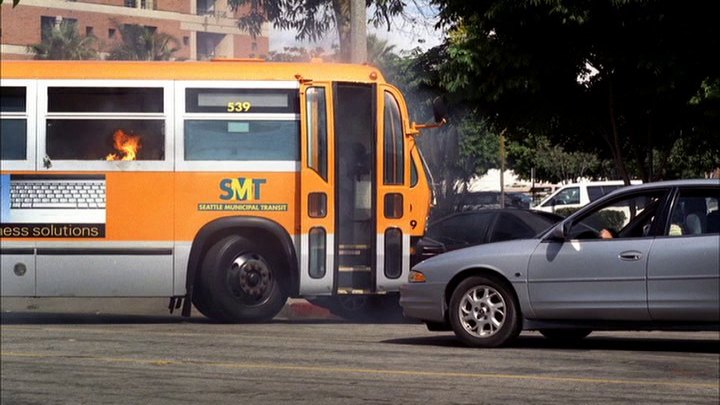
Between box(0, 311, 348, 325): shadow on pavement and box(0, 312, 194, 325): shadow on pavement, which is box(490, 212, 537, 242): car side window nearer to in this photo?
box(0, 311, 348, 325): shadow on pavement

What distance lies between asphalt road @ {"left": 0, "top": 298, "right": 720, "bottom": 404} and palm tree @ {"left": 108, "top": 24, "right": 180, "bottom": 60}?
9.26 metres

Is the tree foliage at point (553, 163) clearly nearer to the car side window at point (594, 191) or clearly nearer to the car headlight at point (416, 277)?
the car side window at point (594, 191)

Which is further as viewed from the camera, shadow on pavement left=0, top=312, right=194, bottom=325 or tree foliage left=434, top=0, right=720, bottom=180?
tree foliage left=434, top=0, right=720, bottom=180

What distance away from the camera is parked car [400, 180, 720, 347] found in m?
11.5

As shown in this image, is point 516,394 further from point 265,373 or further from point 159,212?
point 159,212

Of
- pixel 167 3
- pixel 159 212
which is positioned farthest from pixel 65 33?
pixel 159 212

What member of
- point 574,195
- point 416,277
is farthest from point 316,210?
point 574,195

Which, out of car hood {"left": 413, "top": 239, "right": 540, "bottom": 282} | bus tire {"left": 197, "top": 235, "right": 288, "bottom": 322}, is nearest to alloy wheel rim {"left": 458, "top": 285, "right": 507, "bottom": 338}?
car hood {"left": 413, "top": 239, "right": 540, "bottom": 282}

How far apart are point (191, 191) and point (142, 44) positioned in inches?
402

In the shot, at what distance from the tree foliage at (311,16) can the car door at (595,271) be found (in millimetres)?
8279

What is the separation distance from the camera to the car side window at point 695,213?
11.5 metres

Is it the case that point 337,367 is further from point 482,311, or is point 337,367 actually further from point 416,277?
point 416,277

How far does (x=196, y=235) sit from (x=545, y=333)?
4.14 m

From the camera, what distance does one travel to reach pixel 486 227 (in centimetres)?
1712
